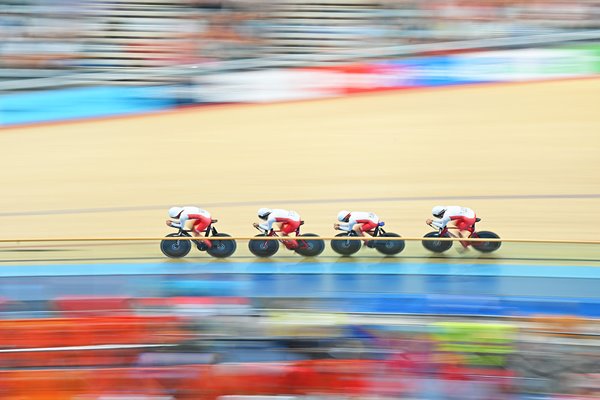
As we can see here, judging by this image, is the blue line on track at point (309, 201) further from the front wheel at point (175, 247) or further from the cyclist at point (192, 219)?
the front wheel at point (175, 247)

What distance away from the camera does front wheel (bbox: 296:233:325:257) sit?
13.8 feet

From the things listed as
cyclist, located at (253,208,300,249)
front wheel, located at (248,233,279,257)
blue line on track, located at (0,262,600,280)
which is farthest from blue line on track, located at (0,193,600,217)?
blue line on track, located at (0,262,600,280)

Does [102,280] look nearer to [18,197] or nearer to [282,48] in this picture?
[18,197]

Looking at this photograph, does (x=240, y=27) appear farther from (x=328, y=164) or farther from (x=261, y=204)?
(x=261, y=204)

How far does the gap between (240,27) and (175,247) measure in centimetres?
401

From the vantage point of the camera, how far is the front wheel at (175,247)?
4.28m

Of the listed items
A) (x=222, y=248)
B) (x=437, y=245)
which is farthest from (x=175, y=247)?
(x=437, y=245)

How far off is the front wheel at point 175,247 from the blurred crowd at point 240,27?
3.57 m

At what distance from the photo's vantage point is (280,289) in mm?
3811

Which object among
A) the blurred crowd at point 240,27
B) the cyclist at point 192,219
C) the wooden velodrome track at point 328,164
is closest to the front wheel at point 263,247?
the cyclist at point 192,219

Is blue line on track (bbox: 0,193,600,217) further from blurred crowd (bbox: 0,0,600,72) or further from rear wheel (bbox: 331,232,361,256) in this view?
blurred crowd (bbox: 0,0,600,72)

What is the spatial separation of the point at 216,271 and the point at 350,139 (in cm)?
304

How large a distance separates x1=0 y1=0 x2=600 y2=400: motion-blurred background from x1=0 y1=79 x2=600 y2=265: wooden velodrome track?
0.09 feet

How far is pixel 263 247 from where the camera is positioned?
14.0 ft
